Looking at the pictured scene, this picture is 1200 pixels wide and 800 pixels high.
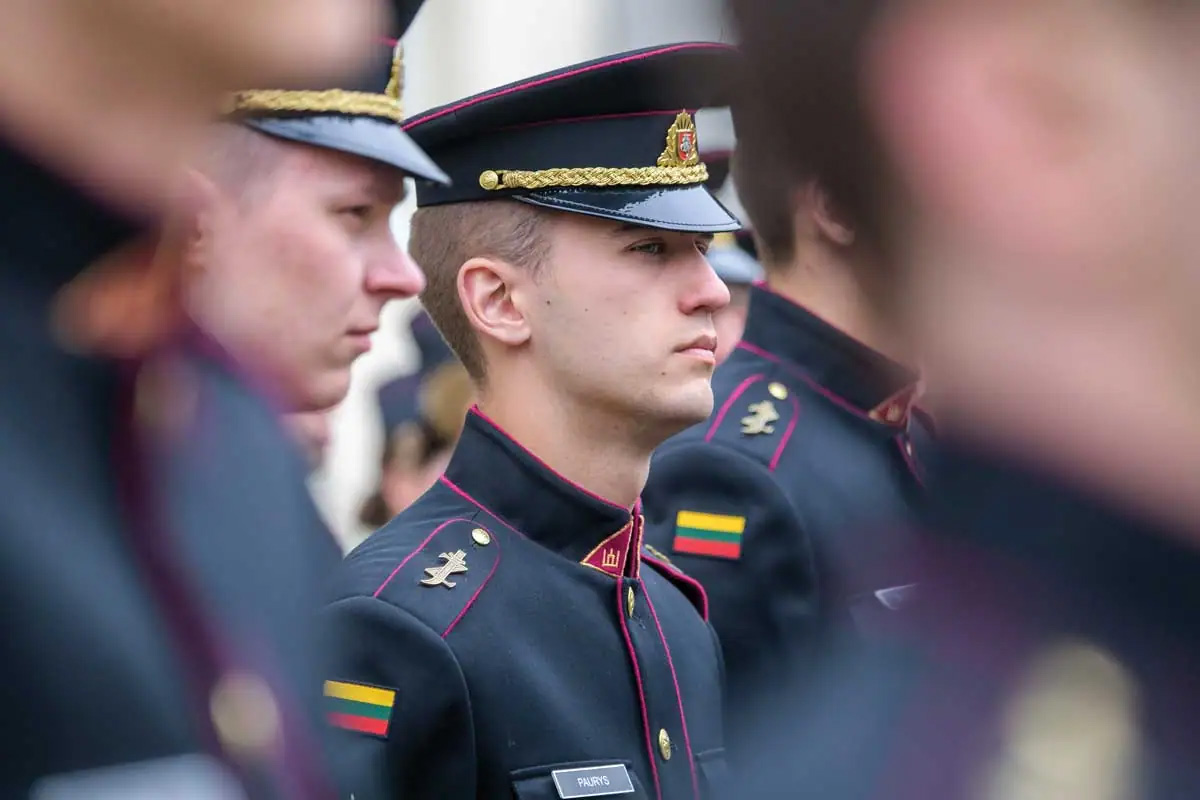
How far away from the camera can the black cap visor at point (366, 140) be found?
3.32 meters

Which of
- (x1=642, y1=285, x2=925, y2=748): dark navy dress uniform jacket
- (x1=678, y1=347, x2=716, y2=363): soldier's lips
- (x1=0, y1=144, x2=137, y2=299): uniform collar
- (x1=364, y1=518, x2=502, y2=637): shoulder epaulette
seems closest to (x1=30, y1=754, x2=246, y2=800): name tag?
(x1=0, y1=144, x2=137, y2=299): uniform collar

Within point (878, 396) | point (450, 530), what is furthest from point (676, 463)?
point (450, 530)

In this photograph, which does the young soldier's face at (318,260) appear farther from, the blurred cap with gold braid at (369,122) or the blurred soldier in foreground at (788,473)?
the blurred soldier in foreground at (788,473)

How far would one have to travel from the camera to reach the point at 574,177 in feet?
11.1

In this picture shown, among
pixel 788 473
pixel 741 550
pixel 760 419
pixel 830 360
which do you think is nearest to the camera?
pixel 741 550

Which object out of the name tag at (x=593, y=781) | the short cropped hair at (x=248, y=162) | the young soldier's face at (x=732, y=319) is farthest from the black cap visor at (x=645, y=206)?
the young soldier's face at (x=732, y=319)

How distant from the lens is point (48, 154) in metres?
1.23

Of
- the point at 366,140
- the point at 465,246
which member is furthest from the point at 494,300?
the point at 366,140

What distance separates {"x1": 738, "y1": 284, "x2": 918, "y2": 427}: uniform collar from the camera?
14.0 ft

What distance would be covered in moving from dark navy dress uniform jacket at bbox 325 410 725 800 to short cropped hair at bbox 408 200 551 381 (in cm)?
19

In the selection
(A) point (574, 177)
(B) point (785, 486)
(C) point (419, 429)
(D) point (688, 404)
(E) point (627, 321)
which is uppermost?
(A) point (574, 177)

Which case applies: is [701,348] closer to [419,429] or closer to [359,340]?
[359,340]

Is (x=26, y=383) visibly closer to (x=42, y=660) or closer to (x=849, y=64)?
(x=42, y=660)

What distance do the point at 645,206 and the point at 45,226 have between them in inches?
85.9
